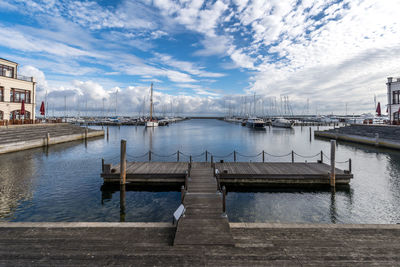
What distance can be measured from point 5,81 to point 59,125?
50.9ft

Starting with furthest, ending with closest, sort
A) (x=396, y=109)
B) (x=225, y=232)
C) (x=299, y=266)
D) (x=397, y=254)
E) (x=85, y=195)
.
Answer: (x=396, y=109), (x=85, y=195), (x=225, y=232), (x=397, y=254), (x=299, y=266)

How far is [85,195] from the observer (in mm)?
16688

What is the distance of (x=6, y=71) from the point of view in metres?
45.5

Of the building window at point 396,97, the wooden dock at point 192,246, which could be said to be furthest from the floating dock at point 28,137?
the building window at point 396,97

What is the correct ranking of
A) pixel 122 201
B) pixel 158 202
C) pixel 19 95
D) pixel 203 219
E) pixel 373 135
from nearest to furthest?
pixel 203 219
pixel 158 202
pixel 122 201
pixel 373 135
pixel 19 95

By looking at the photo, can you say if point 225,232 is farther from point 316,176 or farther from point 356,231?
point 316,176

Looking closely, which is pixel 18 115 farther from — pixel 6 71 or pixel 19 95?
pixel 6 71

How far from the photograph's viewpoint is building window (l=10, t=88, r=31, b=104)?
46.1 meters

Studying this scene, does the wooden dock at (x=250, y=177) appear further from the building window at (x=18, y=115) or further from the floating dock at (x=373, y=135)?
the building window at (x=18, y=115)

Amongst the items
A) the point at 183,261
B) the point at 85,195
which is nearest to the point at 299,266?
the point at 183,261

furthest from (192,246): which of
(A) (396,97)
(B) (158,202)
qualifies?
(A) (396,97)

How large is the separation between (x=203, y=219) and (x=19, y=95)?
2369 inches

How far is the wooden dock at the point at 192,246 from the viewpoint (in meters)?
6.70

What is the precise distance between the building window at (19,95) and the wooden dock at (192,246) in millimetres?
53230
